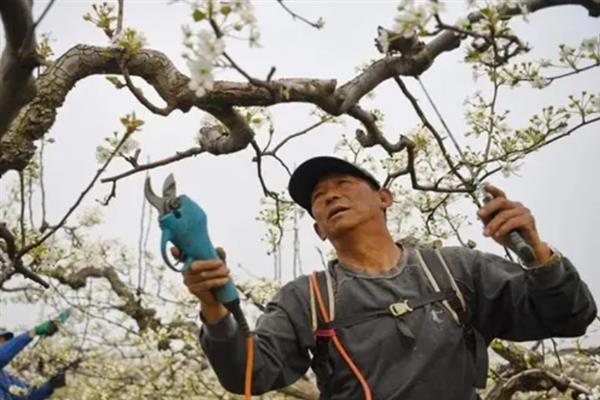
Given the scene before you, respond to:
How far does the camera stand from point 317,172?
2.61 metres

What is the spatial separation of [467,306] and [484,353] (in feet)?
0.51

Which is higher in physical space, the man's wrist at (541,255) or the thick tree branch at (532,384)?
the thick tree branch at (532,384)

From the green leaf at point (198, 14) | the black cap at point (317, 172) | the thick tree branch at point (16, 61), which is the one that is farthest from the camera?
the black cap at point (317, 172)

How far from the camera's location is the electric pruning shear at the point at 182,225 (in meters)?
1.72

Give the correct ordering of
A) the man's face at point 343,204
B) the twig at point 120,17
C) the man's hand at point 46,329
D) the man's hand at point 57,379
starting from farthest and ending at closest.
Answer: the man's hand at point 57,379 < the man's hand at point 46,329 < the man's face at point 343,204 < the twig at point 120,17

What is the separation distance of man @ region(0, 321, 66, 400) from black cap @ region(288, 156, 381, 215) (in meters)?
4.15

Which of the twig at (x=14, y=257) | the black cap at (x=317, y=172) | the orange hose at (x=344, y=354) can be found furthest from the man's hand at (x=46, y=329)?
the orange hose at (x=344, y=354)

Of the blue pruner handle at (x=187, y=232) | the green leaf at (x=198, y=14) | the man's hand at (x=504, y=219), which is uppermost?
the green leaf at (x=198, y=14)

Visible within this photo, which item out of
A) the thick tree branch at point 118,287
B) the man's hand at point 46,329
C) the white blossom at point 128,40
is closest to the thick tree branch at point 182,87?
the white blossom at point 128,40

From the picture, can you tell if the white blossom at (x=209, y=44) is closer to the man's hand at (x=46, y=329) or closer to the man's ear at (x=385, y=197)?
the man's ear at (x=385, y=197)

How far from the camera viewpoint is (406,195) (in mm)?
6246

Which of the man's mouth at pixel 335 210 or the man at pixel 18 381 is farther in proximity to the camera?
the man at pixel 18 381

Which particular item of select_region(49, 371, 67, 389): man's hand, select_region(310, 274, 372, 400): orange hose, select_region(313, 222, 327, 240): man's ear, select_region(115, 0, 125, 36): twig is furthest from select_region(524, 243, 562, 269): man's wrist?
select_region(49, 371, 67, 389): man's hand

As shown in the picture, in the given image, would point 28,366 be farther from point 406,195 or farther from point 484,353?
point 484,353
